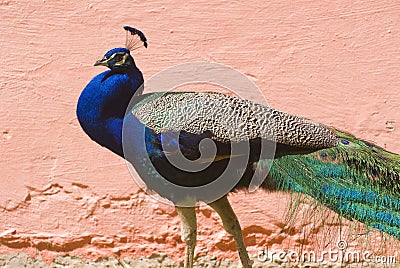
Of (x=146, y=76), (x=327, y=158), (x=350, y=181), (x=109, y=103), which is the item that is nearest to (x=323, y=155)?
(x=327, y=158)

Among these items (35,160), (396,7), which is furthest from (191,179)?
(396,7)

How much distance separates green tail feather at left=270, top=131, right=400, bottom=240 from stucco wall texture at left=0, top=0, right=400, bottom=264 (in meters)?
0.58

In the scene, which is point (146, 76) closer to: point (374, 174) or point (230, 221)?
point (230, 221)

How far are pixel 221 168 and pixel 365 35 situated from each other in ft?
3.50

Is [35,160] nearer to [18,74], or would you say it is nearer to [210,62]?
[18,74]

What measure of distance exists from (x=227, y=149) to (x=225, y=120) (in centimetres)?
10

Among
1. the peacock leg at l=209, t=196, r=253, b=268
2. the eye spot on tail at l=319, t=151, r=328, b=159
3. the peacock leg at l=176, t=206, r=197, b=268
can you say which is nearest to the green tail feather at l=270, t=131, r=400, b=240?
the eye spot on tail at l=319, t=151, r=328, b=159

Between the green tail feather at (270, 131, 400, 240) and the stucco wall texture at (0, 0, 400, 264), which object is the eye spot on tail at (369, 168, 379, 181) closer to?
the green tail feather at (270, 131, 400, 240)

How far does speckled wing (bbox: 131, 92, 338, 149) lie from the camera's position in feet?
8.73

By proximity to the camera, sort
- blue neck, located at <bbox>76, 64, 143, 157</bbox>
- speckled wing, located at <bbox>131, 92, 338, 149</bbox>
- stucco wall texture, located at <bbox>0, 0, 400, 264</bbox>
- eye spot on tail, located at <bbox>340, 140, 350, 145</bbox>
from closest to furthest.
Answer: speckled wing, located at <bbox>131, 92, 338, 149</bbox>, blue neck, located at <bbox>76, 64, 143, 157</bbox>, eye spot on tail, located at <bbox>340, 140, 350, 145</bbox>, stucco wall texture, located at <bbox>0, 0, 400, 264</bbox>

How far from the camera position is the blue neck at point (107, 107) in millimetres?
2777

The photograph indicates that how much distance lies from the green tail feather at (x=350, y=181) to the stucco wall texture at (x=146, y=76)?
577 mm

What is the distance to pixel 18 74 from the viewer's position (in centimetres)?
350

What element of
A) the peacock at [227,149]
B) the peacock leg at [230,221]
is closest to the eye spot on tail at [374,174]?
the peacock at [227,149]
